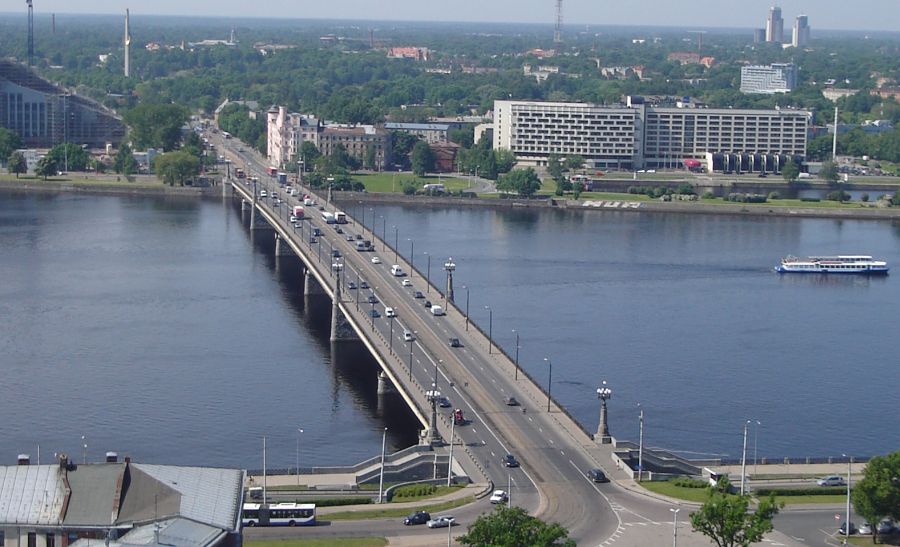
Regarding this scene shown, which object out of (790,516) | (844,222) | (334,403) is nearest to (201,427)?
(334,403)

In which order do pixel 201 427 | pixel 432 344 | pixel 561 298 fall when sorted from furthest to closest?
pixel 561 298 → pixel 432 344 → pixel 201 427

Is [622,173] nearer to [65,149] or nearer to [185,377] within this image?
[65,149]

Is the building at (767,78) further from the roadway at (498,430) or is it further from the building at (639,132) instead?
the roadway at (498,430)

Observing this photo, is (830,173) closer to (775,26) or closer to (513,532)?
(513,532)

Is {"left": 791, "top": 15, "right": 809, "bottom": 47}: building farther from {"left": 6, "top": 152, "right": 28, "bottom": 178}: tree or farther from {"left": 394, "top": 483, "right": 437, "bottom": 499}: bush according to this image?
{"left": 394, "top": 483, "right": 437, "bottom": 499}: bush

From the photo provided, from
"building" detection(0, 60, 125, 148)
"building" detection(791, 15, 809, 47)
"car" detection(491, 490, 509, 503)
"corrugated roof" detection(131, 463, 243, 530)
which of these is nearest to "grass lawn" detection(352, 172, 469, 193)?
"building" detection(0, 60, 125, 148)

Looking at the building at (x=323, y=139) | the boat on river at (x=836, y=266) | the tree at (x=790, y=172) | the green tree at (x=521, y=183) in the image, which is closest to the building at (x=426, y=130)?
the building at (x=323, y=139)
